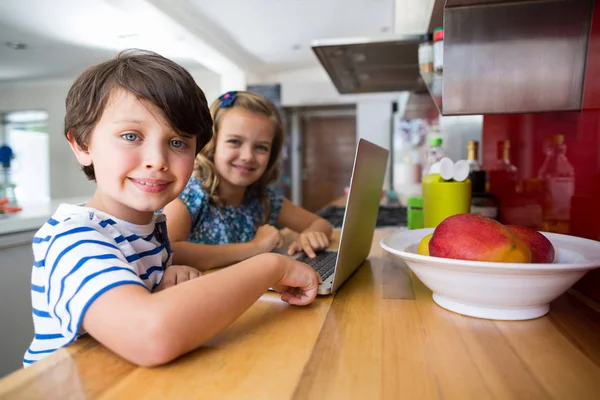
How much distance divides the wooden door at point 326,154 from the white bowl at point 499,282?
6177 millimetres

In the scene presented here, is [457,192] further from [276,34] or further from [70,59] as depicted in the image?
[70,59]

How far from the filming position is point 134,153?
613 millimetres

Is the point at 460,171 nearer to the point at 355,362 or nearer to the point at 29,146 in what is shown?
the point at 355,362

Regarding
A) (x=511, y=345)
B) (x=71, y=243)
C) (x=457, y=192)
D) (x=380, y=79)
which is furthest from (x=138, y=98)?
(x=380, y=79)

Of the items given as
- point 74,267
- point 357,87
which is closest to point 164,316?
point 74,267

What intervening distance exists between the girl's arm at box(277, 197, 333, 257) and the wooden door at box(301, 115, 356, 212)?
5.22 meters

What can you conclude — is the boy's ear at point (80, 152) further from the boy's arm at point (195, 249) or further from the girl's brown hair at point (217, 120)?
the girl's brown hair at point (217, 120)

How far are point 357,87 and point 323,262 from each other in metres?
1.60

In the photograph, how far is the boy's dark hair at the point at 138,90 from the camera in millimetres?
620

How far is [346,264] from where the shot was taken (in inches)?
29.0

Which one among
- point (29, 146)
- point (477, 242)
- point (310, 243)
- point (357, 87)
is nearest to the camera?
point (477, 242)

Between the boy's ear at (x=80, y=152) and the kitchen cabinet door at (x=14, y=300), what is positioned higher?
the boy's ear at (x=80, y=152)

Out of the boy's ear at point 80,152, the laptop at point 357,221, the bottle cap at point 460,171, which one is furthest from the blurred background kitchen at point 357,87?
the boy's ear at point 80,152

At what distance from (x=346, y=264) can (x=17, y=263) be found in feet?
5.07
